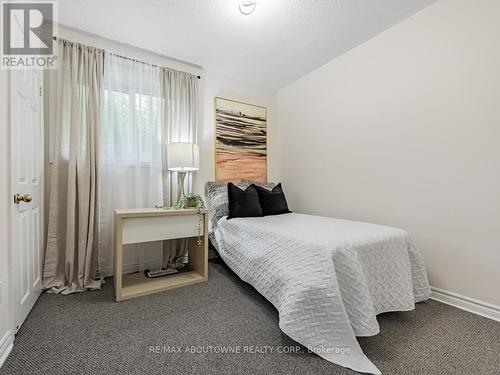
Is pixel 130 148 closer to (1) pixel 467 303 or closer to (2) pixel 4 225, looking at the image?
(2) pixel 4 225

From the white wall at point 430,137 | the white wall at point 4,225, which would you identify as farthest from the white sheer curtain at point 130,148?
the white wall at point 430,137

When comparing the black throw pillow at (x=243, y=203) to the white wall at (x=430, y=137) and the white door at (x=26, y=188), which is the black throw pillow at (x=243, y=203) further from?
the white door at (x=26, y=188)

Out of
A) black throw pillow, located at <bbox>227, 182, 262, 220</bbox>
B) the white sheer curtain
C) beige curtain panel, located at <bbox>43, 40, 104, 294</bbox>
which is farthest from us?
black throw pillow, located at <bbox>227, 182, 262, 220</bbox>

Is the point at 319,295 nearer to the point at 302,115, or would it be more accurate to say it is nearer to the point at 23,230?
the point at 23,230

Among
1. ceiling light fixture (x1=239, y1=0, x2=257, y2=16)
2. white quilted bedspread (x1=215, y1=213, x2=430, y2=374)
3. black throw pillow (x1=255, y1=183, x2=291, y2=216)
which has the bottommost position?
white quilted bedspread (x1=215, y1=213, x2=430, y2=374)

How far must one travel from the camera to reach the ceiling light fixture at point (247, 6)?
1.88m

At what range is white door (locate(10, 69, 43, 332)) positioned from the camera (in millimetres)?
1382

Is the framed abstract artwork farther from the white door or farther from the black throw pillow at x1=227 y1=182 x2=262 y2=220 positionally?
the white door

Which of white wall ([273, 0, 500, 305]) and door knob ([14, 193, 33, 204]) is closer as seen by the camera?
door knob ([14, 193, 33, 204])

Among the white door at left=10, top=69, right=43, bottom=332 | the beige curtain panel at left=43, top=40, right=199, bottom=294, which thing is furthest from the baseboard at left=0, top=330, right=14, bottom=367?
the beige curtain panel at left=43, top=40, right=199, bottom=294

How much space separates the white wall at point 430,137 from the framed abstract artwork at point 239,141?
100 cm

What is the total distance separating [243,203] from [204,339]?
135cm

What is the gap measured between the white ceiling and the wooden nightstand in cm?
172

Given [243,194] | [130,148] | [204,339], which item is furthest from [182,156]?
[204,339]
